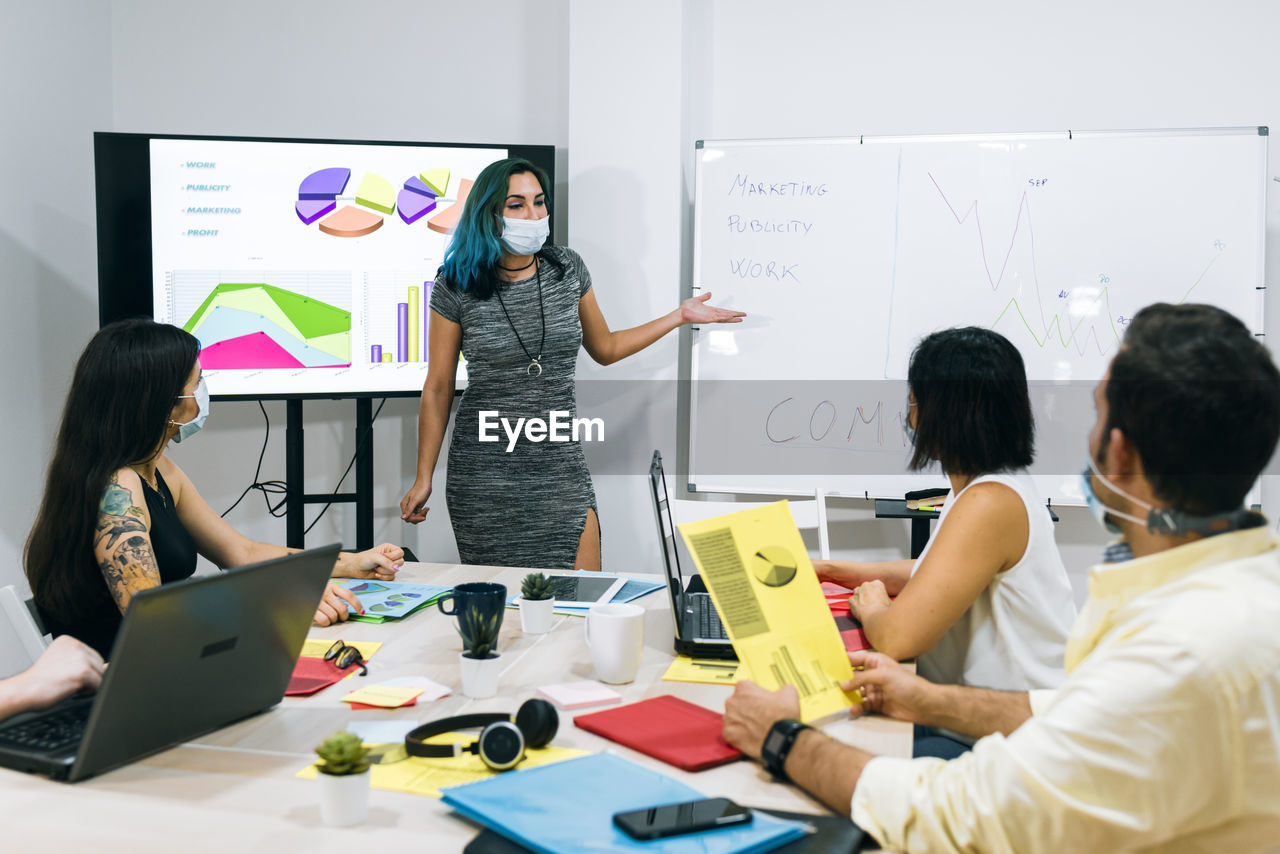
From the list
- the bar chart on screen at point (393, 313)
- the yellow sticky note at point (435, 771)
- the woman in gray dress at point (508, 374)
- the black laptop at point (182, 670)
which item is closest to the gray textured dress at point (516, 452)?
the woman in gray dress at point (508, 374)

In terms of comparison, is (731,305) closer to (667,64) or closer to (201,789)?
(667,64)

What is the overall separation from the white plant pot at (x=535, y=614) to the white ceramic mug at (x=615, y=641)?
0.23 meters

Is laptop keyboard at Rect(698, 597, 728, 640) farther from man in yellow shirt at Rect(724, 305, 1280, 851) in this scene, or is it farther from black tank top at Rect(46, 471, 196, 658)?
black tank top at Rect(46, 471, 196, 658)

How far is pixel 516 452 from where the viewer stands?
8.79 feet

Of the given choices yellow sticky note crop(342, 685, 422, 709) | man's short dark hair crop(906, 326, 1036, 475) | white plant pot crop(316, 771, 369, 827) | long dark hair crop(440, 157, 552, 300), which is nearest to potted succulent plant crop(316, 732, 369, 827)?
white plant pot crop(316, 771, 369, 827)

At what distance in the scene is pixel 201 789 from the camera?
3.42 feet

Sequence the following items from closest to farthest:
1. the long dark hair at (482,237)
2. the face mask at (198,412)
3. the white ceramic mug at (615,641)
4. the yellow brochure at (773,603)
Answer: the yellow brochure at (773,603) → the white ceramic mug at (615,641) → the face mask at (198,412) → the long dark hair at (482,237)

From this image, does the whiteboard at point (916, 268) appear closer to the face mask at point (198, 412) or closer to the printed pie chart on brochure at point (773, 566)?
the face mask at point (198, 412)

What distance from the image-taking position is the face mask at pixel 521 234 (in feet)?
8.63

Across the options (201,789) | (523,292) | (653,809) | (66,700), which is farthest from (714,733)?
(523,292)

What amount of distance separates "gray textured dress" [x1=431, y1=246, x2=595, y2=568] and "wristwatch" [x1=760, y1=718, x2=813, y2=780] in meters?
1.63

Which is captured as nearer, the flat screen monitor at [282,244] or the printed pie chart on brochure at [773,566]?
the printed pie chart on brochure at [773,566]

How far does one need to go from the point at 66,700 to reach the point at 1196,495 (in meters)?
1.25

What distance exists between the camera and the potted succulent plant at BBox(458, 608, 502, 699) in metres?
1.30
